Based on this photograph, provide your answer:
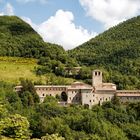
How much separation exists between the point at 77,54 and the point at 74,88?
230 feet

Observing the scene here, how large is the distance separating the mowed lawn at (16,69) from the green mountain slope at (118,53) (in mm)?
15574

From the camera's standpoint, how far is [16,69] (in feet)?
345

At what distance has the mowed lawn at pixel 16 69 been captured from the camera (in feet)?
323

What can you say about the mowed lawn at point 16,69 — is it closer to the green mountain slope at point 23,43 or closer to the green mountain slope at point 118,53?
the green mountain slope at point 23,43

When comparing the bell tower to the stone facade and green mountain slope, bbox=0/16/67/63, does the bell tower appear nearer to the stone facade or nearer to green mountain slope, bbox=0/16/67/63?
the stone facade

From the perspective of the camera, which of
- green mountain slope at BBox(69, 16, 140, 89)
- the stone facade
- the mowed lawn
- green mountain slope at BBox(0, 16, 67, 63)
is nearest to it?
the stone facade

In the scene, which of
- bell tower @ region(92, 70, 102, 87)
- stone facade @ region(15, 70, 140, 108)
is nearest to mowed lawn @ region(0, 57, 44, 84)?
stone facade @ region(15, 70, 140, 108)

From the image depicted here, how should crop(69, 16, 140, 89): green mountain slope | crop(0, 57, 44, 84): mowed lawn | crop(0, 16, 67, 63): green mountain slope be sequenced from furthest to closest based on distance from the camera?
crop(0, 16, 67, 63): green mountain slope, crop(69, 16, 140, 89): green mountain slope, crop(0, 57, 44, 84): mowed lawn

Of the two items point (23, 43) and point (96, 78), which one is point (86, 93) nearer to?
point (96, 78)

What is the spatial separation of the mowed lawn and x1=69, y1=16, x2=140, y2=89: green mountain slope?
15.6 m

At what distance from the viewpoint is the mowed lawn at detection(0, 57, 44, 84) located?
9836cm

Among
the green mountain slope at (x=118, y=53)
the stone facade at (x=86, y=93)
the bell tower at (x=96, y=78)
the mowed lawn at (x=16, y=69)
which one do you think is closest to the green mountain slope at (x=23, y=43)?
the mowed lawn at (x=16, y=69)

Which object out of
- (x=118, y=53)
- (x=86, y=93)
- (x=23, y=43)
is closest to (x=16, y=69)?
(x=23, y=43)

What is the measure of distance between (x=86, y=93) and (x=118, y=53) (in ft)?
227
